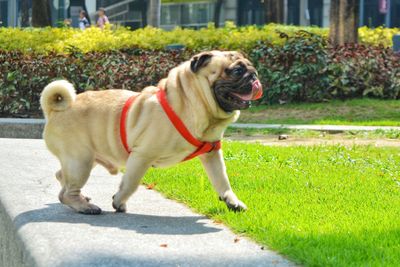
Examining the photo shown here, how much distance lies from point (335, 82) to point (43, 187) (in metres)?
10.0

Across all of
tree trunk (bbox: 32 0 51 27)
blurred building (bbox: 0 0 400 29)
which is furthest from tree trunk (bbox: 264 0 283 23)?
blurred building (bbox: 0 0 400 29)

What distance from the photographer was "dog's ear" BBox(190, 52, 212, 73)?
17.9 ft

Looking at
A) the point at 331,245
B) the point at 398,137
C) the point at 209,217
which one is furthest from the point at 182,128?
the point at 398,137

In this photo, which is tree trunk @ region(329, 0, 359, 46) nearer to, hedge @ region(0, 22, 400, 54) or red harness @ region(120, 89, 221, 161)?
hedge @ region(0, 22, 400, 54)

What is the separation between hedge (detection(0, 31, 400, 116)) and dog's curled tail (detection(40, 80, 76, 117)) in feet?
29.6

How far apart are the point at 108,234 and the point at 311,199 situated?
67.1 inches

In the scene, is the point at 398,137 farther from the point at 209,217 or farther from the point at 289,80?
the point at 209,217

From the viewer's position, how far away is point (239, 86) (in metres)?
5.34

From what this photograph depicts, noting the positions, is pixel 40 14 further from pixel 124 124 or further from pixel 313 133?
pixel 124 124

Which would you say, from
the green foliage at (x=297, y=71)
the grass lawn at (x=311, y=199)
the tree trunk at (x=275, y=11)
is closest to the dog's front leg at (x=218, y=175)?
Answer: the grass lawn at (x=311, y=199)

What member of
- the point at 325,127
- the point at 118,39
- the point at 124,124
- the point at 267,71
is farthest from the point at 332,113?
the point at 124,124

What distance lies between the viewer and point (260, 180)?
709 centimetres

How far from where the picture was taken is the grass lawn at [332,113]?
1427cm

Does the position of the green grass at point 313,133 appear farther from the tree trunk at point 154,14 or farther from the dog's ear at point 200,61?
the tree trunk at point 154,14
